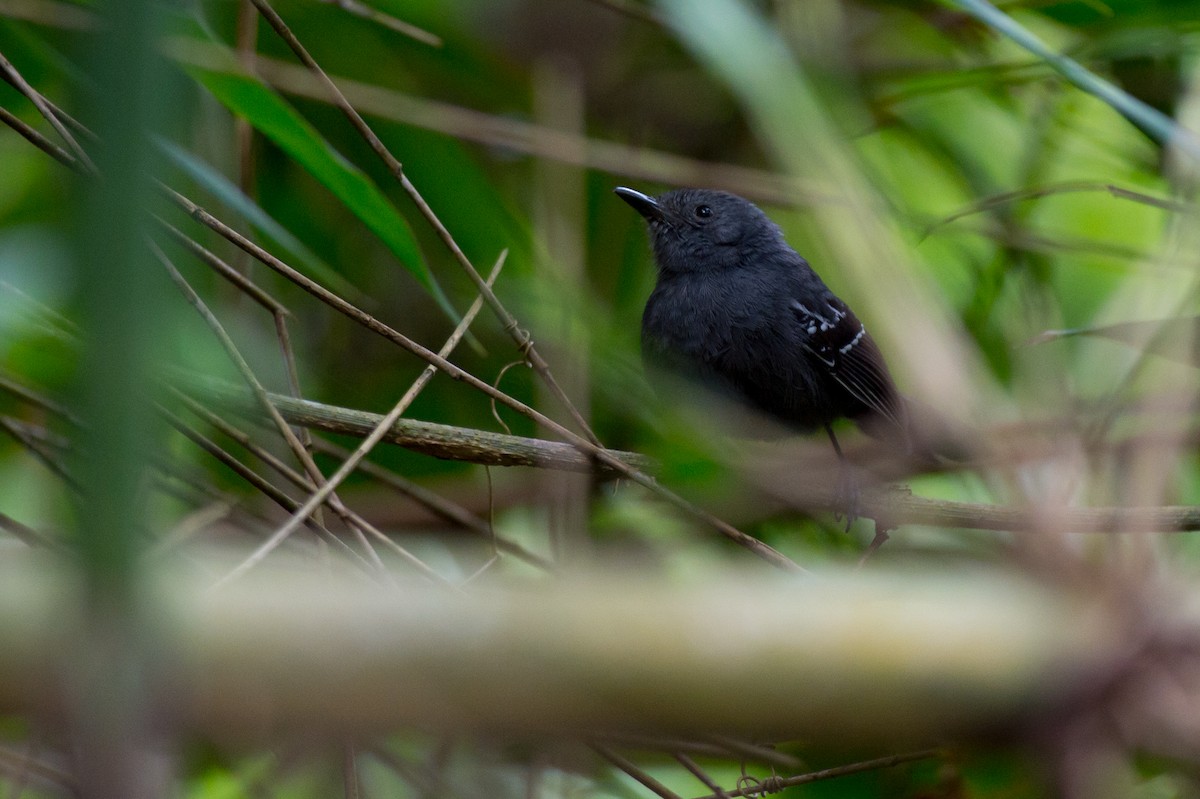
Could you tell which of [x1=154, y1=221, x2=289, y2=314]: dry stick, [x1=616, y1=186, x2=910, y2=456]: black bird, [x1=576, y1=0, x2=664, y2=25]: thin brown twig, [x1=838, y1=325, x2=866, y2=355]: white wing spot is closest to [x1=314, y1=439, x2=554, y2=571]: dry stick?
[x1=154, y1=221, x2=289, y2=314]: dry stick

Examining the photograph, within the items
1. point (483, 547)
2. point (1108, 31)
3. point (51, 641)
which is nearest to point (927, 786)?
point (483, 547)

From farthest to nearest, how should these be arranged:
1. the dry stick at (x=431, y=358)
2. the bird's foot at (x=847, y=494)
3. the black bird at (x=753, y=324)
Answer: the black bird at (x=753, y=324) → the bird's foot at (x=847, y=494) → the dry stick at (x=431, y=358)

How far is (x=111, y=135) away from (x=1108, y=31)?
10.7ft

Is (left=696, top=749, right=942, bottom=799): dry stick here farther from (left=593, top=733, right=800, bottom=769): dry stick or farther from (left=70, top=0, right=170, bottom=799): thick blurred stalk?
(left=70, top=0, right=170, bottom=799): thick blurred stalk

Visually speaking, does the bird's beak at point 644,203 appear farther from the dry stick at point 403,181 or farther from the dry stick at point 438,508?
the dry stick at point 403,181

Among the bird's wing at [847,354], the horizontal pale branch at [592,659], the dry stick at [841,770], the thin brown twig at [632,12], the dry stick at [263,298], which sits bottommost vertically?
the horizontal pale branch at [592,659]

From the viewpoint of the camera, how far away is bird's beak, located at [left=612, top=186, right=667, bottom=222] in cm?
446

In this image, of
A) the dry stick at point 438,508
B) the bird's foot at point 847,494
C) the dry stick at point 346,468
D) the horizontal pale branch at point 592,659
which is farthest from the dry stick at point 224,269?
the bird's foot at point 847,494

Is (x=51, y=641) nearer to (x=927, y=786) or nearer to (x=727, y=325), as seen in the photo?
(x=927, y=786)

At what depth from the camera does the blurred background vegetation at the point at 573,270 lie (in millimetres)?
1031

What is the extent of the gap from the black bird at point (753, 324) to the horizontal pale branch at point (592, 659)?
336 cm

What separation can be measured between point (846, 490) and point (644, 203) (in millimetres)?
1631

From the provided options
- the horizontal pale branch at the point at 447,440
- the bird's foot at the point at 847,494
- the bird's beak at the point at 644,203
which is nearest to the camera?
the horizontal pale branch at the point at 447,440

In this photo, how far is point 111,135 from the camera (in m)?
0.48
